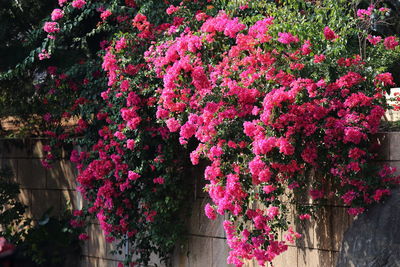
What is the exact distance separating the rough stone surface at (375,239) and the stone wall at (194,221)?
37cm

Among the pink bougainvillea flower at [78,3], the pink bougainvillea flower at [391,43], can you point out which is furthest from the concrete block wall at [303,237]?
the pink bougainvillea flower at [78,3]

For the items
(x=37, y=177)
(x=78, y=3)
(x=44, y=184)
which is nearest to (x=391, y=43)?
(x=78, y=3)

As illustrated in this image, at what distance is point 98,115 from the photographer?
291 inches

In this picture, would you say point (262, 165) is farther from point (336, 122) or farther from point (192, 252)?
point (192, 252)

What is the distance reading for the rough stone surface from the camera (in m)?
4.98

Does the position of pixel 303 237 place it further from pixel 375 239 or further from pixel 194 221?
pixel 194 221

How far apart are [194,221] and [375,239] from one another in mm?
2541

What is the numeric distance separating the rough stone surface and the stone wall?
367 mm

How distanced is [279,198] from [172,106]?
4.15 ft

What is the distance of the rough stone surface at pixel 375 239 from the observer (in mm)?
4977

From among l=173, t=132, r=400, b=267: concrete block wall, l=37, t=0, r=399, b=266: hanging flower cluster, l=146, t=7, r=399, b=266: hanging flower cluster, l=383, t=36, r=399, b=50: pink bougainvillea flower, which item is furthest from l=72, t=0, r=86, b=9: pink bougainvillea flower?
l=383, t=36, r=399, b=50: pink bougainvillea flower

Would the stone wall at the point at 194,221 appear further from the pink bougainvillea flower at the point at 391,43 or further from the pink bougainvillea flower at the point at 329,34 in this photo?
the pink bougainvillea flower at the point at 391,43

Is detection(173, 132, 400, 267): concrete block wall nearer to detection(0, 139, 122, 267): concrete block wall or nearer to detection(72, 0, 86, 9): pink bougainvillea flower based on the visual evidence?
detection(0, 139, 122, 267): concrete block wall

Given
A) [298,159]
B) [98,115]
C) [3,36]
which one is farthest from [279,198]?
[3,36]
